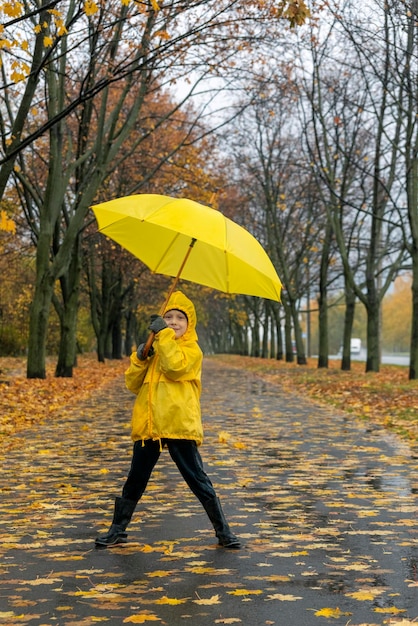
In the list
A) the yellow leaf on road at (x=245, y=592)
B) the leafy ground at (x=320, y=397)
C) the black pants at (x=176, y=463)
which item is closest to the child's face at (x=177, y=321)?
the black pants at (x=176, y=463)

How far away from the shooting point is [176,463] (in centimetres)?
598

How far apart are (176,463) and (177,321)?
919mm

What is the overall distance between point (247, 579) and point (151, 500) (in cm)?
281

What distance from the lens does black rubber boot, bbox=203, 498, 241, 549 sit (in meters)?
5.90

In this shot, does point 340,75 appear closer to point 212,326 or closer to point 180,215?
point 180,215

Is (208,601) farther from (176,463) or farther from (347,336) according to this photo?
(347,336)

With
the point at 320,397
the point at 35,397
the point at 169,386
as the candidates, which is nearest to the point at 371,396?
the point at 320,397

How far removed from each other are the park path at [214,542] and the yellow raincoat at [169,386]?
2.52ft

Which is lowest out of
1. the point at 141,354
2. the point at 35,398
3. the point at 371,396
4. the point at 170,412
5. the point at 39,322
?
the point at 35,398

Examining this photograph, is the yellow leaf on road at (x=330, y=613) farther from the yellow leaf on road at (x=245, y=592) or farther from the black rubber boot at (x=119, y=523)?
the black rubber boot at (x=119, y=523)

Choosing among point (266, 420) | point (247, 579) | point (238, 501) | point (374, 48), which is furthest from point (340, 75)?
point (247, 579)

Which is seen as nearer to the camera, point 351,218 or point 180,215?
point 180,215

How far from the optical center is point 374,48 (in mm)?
23422

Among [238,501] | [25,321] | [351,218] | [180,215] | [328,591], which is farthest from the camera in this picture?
[25,321]
